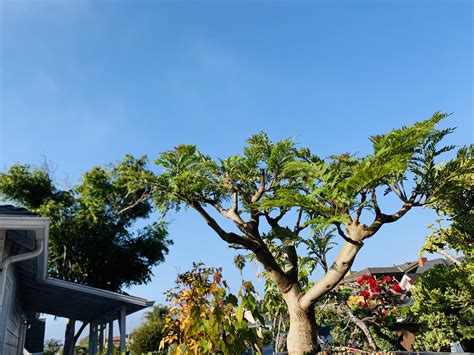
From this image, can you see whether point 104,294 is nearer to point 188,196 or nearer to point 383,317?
point 188,196

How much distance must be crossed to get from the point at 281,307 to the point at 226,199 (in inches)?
232

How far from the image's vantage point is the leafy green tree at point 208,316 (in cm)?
611

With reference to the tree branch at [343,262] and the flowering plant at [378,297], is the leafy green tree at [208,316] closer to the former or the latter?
the tree branch at [343,262]

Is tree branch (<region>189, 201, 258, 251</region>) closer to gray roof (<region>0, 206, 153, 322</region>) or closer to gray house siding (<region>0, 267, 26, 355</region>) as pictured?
gray roof (<region>0, 206, 153, 322</region>)

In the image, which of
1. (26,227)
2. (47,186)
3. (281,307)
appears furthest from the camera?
(47,186)

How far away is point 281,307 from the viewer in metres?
12.4

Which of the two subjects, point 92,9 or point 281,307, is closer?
point 92,9

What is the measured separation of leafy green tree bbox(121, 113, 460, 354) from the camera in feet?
19.0

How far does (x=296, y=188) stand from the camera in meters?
7.84

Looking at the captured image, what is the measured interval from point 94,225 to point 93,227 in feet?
0.41

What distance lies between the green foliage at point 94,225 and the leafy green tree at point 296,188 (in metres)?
13.2

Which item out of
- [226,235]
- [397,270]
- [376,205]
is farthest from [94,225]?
[397,270]

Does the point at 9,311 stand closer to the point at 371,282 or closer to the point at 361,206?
the point at 361,206

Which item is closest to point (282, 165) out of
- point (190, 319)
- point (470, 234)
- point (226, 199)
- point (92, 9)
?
point (226, 199)
